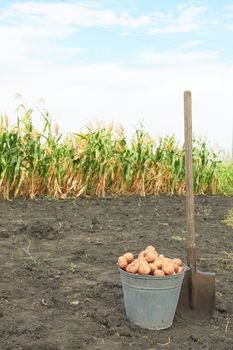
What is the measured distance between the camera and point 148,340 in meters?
3.85

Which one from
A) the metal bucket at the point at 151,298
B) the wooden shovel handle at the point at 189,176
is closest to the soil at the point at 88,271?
the metal bucket at the point at 151,298

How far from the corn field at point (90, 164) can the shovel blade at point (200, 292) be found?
21.2 ft

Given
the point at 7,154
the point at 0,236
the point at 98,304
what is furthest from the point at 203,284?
the point at 7,154

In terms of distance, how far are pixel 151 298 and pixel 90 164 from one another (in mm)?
7460

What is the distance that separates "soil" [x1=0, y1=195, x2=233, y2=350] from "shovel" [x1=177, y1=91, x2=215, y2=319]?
107 mm

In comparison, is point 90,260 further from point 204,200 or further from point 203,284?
point 204,200

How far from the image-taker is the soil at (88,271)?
151 inches

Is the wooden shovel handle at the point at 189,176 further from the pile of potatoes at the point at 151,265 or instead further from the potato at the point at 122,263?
the potato at the point at 122,263

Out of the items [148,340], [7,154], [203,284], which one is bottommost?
[148,340]

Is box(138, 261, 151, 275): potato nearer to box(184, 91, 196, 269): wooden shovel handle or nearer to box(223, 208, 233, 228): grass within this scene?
box(184, 91, 196, 269): wooden shovel handle

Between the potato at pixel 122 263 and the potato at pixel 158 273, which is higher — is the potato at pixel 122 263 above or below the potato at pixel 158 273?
above

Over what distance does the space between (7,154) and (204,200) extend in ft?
13.3

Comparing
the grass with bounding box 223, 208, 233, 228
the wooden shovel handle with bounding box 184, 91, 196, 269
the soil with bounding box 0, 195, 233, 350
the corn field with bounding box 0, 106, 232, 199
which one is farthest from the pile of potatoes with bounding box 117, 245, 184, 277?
the corn field with bounding box 0, 106, 232, 199

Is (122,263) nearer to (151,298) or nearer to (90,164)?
(151,298)
